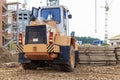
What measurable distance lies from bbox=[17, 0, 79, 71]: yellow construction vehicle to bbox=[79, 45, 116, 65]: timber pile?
24.1 ft

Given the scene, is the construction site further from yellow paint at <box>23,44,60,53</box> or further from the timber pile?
the timber pile

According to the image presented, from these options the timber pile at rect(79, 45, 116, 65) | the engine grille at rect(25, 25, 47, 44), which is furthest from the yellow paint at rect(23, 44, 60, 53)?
the timber pile at rect(79, 45, 116, 65)

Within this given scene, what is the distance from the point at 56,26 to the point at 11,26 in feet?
181

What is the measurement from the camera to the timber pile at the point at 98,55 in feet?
88.9

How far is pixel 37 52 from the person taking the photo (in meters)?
18.1

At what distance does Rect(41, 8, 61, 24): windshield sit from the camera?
801 inches

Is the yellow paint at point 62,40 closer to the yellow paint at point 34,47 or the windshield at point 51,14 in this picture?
the yellow paint at point 34,47

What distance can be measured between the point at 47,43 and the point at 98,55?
9933mm

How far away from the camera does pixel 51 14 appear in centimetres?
2048

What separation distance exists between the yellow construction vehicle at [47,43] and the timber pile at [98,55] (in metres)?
7.34

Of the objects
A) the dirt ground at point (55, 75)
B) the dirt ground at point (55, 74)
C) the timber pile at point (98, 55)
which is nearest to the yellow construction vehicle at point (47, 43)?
the dirt ground at point (55, 74)

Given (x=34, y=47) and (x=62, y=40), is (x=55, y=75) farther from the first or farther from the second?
(x=62, y=40)

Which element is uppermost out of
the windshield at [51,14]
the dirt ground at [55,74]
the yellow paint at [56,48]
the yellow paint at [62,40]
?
the windshield at [51,14]

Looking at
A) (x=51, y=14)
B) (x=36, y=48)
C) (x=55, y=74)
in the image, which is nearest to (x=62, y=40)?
(x=36, y=48)
